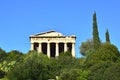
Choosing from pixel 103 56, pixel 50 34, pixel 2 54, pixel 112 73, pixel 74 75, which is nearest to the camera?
pixel 112 73

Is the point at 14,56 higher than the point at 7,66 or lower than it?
higher

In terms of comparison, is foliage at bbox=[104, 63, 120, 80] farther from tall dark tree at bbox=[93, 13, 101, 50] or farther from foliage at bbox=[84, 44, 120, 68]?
tall dark tree at bbox=[93, 13, 101, 50]

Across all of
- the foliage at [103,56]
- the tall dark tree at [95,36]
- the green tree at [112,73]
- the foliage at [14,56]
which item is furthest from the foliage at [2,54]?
the green tree at [112,73]

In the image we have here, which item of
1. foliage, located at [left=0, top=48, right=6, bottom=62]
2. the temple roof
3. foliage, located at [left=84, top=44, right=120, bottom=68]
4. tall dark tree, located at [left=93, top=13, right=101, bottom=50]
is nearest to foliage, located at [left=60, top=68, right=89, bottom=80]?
foliage, located at [left=84, top=44, right=120, bottom=68]

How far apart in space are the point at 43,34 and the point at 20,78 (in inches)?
1790

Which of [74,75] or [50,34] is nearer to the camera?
[74,75]

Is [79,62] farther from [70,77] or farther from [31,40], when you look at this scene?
[31,40]

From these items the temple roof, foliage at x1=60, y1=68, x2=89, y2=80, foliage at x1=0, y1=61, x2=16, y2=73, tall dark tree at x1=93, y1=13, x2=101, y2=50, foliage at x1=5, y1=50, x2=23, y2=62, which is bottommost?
foliage at x1=60, y1=68, x2=89, y2=80

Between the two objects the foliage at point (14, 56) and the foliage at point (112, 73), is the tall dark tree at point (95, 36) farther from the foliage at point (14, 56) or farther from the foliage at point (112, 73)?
the foliage at point (112, 73)

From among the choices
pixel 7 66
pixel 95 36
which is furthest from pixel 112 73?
pixel 95 36

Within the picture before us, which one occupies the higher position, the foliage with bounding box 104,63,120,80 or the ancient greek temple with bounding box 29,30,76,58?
the ancient greek temple with bounding box 29,30,76,58

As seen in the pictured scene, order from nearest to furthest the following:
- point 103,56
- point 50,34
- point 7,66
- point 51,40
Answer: point 103,56
point 7,66
point 50,34
point 51,40

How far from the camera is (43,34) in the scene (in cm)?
10950

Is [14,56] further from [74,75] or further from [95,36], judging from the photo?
[74,75]
